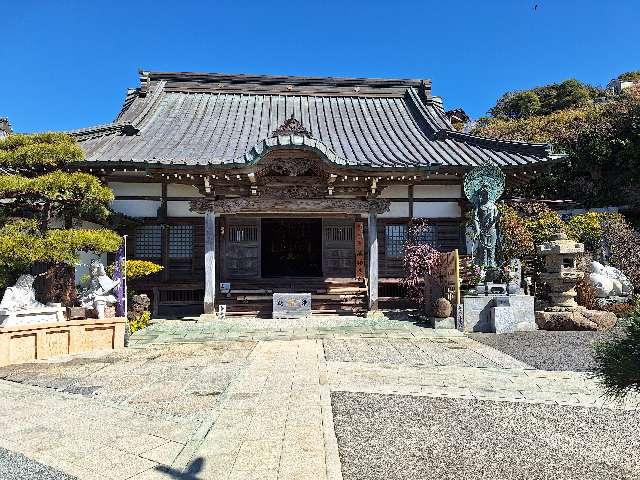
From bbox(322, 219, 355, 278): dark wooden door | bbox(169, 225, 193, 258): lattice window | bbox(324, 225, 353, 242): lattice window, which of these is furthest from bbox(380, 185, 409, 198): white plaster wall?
bbox(169, 225, 193, 258): lattice window

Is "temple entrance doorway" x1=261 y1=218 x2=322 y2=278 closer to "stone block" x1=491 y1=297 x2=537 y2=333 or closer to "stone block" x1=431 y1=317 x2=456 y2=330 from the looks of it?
"stone block" x1=431 y1=317 x2=456 y2=330

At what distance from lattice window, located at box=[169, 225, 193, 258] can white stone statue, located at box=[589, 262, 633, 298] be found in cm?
1084

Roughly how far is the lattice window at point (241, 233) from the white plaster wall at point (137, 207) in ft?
7.17

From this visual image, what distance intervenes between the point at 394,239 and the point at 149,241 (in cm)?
715

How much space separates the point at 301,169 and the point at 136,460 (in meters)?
8.88

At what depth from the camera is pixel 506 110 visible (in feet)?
150

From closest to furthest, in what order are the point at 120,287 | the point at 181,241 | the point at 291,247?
the point at 120,287
the point at 181,241
the point at 291,247

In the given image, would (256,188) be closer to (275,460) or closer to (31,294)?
(31,294)

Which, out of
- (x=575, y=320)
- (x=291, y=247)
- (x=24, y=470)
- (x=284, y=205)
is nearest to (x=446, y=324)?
(x=575, y=320)

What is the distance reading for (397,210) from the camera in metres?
12.8

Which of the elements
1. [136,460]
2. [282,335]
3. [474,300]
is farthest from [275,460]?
[474,300]

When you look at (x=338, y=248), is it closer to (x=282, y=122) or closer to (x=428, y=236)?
(x=428, y=236)

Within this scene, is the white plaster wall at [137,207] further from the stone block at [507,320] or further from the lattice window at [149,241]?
the stone block at [507,320]

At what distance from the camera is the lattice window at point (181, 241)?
1243cm
